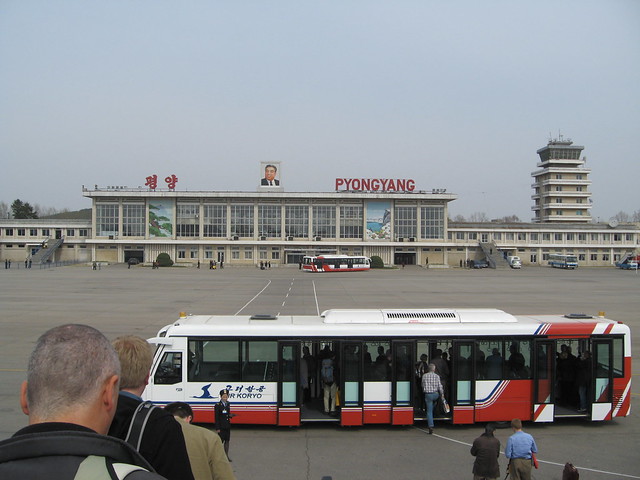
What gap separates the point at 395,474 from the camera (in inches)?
365

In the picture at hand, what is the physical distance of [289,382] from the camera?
11.5 meters

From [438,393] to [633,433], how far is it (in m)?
4.60

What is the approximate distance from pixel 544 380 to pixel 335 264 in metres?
68.7

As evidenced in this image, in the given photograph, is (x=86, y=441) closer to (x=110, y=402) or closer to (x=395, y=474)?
(x=110, y=402)

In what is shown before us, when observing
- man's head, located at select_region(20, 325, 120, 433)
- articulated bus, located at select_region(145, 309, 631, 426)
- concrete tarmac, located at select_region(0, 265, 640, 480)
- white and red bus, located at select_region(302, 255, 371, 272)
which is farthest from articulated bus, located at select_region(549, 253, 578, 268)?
man's head, located at select_region(20, 325, 120, 433)

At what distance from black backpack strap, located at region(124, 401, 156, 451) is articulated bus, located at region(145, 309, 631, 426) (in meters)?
8.39

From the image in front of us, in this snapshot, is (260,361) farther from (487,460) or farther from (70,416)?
(70,416)

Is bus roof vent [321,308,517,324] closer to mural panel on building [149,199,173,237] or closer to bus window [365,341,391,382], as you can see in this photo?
bus window [365,341,391,382]

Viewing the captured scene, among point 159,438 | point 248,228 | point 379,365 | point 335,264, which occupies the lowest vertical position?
point 335,264

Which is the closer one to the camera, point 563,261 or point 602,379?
point 602,379

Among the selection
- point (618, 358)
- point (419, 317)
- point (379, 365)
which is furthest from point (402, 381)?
point (618, 358)

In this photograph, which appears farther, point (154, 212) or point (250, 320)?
point (154, 212)

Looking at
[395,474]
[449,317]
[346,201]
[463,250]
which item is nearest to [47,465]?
[395,474]

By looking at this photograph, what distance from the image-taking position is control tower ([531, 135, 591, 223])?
4375 inches
